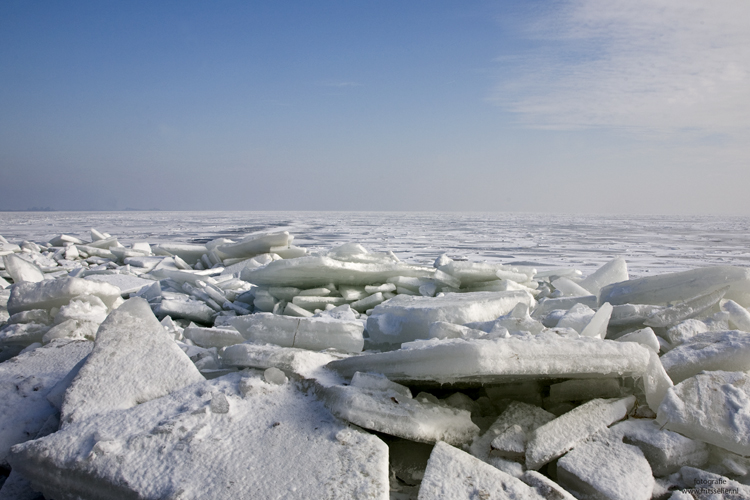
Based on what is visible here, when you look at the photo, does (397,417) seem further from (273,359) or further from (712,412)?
(712,412)

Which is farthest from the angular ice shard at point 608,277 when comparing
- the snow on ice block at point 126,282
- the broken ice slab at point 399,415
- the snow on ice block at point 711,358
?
the snow on ice block at point 126,282

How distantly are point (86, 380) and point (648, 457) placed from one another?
1.92 metres

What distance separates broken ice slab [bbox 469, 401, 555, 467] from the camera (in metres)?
1.43

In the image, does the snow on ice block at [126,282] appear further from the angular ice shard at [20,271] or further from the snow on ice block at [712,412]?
the snow on ice block at [712,412]

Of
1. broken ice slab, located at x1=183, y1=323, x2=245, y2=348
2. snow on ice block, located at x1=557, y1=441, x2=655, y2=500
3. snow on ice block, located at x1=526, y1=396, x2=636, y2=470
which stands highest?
snow on ice block, located at x1=526, y1=396, x2=636, y2=470

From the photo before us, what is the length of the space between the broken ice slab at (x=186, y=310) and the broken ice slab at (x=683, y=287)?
3.04 metres

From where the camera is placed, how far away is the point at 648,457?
1.45 metres

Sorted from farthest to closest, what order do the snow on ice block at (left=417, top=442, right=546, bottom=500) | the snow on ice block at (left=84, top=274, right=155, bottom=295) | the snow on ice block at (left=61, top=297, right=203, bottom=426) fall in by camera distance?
1. the snow on ice block at (left=84, top=274, right=155, bottom=295)
2. the snow on ice block at (left=61, top=297, right=203, bottom=426)
3. the snow on ice block at (left=417, top=442, right=546, bottom=500)

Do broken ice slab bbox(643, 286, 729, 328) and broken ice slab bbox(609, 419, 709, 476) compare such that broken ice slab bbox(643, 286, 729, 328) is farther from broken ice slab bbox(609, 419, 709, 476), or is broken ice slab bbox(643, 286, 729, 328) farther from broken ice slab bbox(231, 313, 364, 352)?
broken ice slab bbox(231, 313, 364, 352)

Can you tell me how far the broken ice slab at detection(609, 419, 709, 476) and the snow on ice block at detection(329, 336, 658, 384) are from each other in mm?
192

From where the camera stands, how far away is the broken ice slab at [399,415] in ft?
4.72

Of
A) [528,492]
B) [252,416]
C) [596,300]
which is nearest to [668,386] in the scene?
[528,492]

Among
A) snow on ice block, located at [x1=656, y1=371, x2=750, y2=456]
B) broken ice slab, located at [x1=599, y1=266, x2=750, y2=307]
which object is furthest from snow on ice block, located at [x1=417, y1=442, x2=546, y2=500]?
broken ice slab, located at [x1=599, y1=266, x2=750, y2=307]

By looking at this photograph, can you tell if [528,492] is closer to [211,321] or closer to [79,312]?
[79,312]
